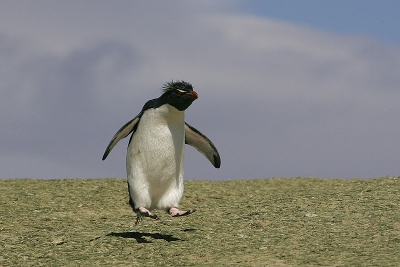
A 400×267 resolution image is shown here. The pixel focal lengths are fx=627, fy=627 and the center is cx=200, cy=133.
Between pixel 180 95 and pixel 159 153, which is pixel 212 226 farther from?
pixel 180 95

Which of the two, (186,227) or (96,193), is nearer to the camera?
(186,227)

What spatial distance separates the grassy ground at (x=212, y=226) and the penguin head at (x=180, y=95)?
1.80 m

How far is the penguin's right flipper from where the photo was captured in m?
7.94

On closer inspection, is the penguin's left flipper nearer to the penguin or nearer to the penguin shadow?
the penguin

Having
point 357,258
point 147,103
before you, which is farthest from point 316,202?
point 147,103

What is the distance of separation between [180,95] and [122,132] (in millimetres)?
1052

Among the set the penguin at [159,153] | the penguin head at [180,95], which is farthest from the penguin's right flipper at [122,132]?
the penguin head at [180,95]

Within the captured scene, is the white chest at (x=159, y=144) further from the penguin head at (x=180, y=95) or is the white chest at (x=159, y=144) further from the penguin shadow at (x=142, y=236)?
the penguin shadow at (x=142, y=236)

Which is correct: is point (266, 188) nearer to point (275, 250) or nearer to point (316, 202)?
point (316, 202)

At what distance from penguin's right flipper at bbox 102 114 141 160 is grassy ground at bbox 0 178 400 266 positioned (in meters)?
1.21

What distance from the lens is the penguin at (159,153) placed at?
24.8ft

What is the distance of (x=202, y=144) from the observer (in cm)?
838

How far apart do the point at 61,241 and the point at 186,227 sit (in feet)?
6.25

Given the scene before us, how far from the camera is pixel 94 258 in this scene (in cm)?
754
